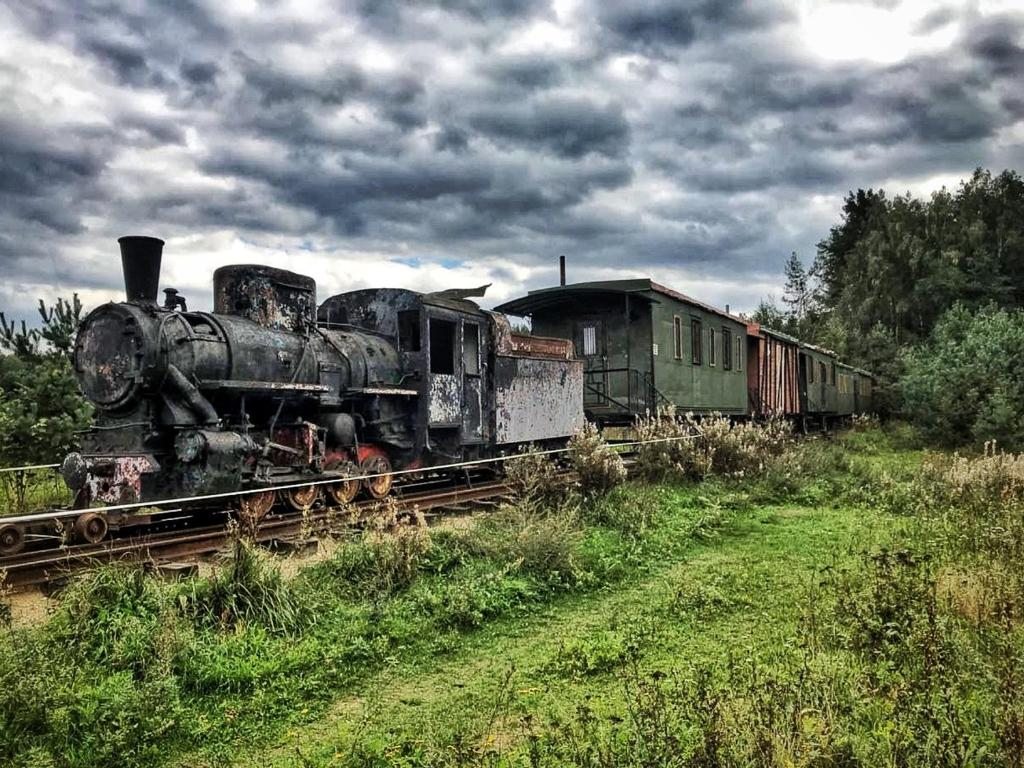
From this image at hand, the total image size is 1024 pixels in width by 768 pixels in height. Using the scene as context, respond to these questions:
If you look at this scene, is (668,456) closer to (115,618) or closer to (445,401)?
(445,401)

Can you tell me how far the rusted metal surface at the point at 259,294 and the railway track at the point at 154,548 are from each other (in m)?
2.37

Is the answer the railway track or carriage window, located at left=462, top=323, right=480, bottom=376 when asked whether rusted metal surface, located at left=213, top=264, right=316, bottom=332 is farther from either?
carriage window, located at left=462, top=323, right=480, bottom=376

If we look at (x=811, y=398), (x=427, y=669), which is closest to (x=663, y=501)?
(x=427, y=669)

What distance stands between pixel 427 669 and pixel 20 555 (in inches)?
164

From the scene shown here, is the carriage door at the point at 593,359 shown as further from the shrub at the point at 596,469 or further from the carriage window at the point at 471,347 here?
the shrub at the point at 596,469

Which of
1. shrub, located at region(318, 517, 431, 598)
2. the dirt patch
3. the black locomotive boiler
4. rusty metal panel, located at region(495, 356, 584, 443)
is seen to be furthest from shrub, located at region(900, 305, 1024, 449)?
the dirt patch

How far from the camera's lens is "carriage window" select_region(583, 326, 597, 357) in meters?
16.1

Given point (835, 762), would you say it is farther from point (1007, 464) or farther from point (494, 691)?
point (1007, 464)

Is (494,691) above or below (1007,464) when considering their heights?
below

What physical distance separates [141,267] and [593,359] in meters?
9.79

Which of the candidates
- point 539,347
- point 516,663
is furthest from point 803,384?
point 516,663

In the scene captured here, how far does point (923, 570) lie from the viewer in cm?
648

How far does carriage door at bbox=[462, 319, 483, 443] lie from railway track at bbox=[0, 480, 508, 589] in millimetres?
2019

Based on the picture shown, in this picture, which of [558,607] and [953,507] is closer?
[558,607]
